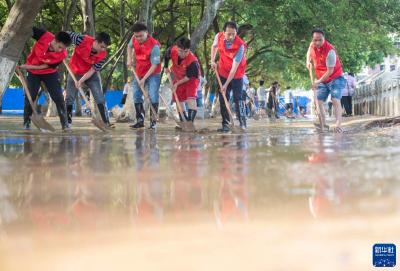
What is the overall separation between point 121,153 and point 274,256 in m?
3.10

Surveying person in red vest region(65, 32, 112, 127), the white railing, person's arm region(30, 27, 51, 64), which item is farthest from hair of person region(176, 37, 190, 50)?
the white railing

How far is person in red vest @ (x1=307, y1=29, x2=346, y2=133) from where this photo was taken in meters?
8.31

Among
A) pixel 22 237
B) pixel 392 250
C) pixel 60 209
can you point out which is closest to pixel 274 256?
pixel 392 250

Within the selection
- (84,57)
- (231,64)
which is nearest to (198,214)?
(231,64)

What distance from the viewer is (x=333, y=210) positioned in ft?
7.00

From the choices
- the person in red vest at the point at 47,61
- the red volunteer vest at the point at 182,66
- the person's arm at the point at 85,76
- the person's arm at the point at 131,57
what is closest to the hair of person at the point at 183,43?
the red volunteer vest at the point at 182,66

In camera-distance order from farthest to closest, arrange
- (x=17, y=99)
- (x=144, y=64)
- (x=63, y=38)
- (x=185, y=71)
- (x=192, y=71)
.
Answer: (x=17, y=99) → (x=185, y=71) → (x=192, y=71) → (x=144, y=64) → (x=63, y=38)

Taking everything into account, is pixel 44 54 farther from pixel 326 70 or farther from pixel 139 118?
pixel 326 70

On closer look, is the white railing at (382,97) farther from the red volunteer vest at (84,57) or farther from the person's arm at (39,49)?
the person's arm at (39,49)

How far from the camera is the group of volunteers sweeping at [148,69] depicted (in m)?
8.28

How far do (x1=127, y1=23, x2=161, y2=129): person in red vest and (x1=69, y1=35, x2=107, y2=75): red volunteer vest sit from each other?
0.50 m

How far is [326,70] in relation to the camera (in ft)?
27.8

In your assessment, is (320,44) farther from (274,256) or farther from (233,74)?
(274,256)

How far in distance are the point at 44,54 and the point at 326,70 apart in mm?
4175
